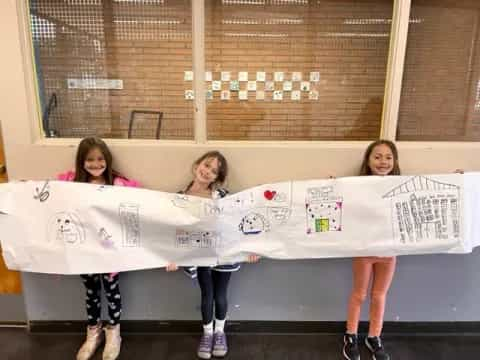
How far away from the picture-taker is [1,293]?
2.13 metres

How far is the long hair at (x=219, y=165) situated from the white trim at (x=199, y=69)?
4.9 inches

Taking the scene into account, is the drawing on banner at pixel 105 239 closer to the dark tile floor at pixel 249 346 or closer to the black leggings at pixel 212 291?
the black leggings at pixel 212 291

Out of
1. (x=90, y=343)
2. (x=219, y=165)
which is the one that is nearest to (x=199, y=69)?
(x=219, y=165)

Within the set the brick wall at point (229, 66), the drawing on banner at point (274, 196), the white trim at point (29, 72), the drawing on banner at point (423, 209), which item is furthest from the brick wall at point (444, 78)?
the white trim at point (29, 72)

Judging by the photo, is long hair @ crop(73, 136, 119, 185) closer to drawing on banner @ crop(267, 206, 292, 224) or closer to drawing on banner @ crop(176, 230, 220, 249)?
drawing on banner @ crop(176, 230, 220, 249)

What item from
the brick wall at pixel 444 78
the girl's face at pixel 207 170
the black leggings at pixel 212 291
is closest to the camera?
the girl's face at pixel 207 170

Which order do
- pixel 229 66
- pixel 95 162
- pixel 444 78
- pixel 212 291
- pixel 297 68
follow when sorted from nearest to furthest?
pixel 95 162 < pixel 212 291 < pixel 444 78 < pixel 229 66 < pixel 297 68

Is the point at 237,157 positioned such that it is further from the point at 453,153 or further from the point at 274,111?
the point at 453,153

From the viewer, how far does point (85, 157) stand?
70.9 inches

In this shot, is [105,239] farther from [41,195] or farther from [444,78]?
[444,78]

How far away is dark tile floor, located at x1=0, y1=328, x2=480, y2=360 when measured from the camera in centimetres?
199

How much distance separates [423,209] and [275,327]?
1145 mm

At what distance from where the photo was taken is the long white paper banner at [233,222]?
1691 mm

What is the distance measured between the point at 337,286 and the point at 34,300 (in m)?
1.88
